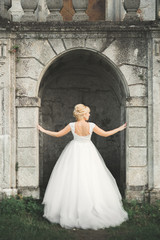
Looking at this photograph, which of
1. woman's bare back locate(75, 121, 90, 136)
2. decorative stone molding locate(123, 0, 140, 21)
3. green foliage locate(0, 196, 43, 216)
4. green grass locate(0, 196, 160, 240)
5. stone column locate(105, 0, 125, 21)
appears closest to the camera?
green grass locate(0, 196, 160, 240)

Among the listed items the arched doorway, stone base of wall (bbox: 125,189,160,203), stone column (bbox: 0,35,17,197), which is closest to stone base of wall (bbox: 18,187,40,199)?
stone column (bbox: 0,35,17,197)

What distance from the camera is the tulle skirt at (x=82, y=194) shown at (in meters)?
4.74

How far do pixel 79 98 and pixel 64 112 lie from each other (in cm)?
50

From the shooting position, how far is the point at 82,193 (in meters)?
4.85

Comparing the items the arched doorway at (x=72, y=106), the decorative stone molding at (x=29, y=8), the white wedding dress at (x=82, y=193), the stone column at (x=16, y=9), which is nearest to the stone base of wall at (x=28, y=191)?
the white wedding dress at (x=82, y=193)

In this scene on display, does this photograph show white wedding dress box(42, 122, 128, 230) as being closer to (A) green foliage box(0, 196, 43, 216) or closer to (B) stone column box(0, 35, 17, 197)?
(A) green foliage box(0, 196, 43, 216)

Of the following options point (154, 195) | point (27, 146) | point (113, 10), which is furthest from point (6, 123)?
point (113, 10)

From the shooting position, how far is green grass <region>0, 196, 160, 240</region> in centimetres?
438

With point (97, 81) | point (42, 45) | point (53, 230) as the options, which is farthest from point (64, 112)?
point (53, 230)

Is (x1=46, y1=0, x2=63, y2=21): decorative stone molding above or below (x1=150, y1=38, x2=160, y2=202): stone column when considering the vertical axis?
above

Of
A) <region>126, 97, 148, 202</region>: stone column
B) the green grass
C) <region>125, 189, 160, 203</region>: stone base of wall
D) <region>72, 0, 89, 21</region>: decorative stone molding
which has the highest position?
<region>72, 0, 89, 21</region>: decorative stone molding

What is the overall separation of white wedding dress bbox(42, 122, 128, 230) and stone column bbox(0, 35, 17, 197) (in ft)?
2.88

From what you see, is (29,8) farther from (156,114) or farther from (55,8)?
(156,114)

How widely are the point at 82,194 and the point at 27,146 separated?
1487 mm
